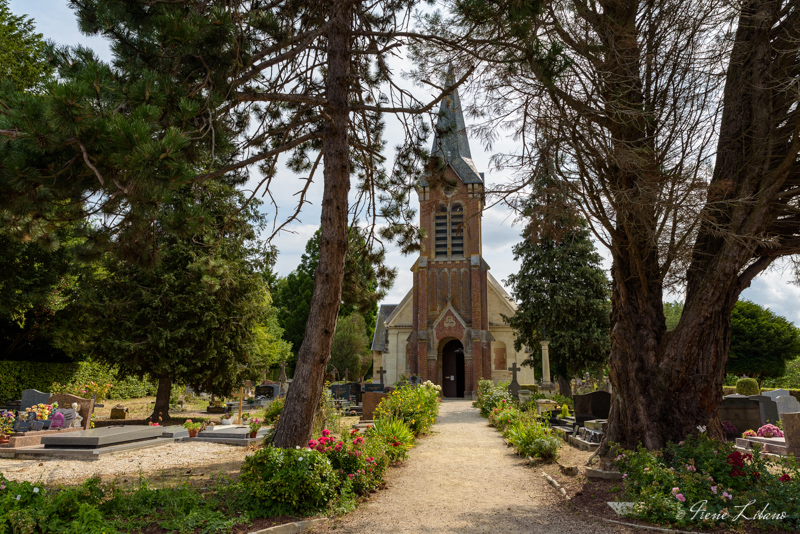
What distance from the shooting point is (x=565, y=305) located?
23047 millimetres

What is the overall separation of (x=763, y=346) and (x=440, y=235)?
2135cm

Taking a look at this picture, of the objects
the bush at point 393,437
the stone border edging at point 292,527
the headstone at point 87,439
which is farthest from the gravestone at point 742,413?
the headstone at point 87,439

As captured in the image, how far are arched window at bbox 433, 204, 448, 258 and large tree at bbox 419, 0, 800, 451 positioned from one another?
23375 millimetres

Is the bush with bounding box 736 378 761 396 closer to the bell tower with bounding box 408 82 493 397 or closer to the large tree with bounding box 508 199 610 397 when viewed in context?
the large tree with bounding box 508 199 610 397

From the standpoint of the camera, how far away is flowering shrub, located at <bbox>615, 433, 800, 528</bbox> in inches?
196

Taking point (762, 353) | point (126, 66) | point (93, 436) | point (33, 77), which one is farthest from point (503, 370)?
point (126, 66)

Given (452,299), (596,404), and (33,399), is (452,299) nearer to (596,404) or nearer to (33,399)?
(596,404)

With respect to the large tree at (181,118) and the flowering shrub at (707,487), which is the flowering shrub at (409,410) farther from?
the flowering shrub at (707,487)

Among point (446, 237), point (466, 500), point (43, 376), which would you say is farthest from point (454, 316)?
point (466, 500)

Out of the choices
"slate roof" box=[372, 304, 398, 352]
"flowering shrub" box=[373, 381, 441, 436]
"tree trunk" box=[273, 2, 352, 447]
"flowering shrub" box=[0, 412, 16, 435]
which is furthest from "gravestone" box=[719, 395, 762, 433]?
"slate roof" box=[372, 304, 398, 352]

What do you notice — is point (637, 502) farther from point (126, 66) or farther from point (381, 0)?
point (381, 0)

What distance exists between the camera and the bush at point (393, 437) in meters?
8.81

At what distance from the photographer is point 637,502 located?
5.41m

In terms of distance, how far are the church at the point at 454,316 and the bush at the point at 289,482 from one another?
2260 centimetres
